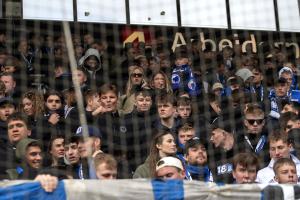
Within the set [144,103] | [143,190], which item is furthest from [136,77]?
[143,190]

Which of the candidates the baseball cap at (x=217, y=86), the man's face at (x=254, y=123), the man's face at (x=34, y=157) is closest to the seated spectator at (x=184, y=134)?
the man's face at (x=254, y=123)

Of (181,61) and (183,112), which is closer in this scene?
(183,112)

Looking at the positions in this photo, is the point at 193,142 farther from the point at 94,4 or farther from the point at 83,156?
the point at 94,4

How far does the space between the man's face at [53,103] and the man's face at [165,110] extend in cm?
78

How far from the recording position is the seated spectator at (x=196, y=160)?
5.30m

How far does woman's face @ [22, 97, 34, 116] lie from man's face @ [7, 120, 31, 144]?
1.98ft

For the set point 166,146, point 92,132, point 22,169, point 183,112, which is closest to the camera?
point 22,169

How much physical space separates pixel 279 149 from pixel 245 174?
0.55 metres

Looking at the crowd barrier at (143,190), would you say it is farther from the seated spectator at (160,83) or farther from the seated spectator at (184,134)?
the seated spectator at (160,83)

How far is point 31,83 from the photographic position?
667 centimetres

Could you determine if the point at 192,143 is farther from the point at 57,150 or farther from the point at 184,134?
the point at 57,150

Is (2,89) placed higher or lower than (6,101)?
higher

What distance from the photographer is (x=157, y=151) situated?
5.26 metres

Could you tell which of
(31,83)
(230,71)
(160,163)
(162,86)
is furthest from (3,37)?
(160,163)
